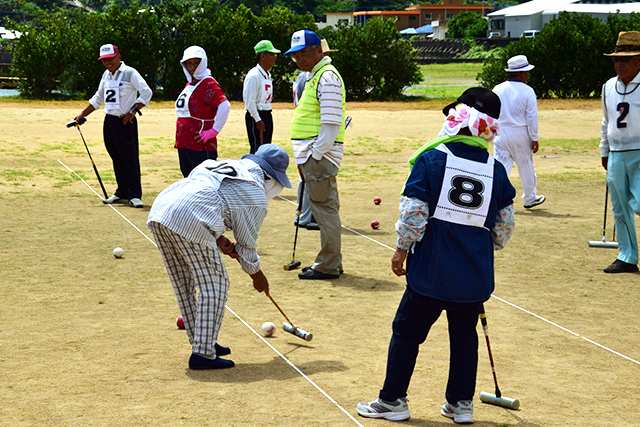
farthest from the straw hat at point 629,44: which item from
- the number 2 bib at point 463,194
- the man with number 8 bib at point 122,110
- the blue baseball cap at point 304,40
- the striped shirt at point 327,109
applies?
the man with number 8 bib at point 122,110

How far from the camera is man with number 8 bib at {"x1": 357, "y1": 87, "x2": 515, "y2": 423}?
3920 millimetres

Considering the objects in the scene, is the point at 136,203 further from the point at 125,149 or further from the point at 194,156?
the point at 194,156

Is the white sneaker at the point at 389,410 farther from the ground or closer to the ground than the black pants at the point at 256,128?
closer to the ground

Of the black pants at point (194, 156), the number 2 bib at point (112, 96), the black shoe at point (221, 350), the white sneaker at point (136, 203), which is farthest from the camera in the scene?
the white sneaker at point (136, 203)

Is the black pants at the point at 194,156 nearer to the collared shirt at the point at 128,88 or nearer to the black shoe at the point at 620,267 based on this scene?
the collared shirt at the point at 128,88

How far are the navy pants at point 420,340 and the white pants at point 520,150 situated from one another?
7137mm

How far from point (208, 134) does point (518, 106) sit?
15.7ft

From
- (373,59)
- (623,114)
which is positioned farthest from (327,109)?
(373,59)

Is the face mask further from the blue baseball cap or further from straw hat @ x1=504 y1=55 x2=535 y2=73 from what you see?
straw hat @ x1=504 y1=55 x2=535 y2=73

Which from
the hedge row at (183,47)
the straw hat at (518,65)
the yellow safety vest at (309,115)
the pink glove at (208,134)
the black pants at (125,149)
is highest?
the hedge row at (183,47)

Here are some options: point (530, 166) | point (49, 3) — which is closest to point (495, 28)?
point (49, 3)

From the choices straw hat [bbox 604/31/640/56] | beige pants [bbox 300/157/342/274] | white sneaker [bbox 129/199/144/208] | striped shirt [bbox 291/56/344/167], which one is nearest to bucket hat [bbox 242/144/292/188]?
striped shirt [bbox 291/56/344/167]

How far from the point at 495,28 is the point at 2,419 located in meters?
94.8

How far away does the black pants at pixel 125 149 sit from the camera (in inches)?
423
